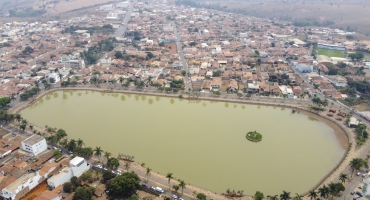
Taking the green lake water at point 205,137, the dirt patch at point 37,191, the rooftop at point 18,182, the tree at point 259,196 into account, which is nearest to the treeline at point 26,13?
the green lake water at point 205,137

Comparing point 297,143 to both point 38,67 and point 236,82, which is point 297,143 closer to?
point 236,82

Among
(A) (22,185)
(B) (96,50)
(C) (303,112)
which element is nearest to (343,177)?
(C) (303,112)

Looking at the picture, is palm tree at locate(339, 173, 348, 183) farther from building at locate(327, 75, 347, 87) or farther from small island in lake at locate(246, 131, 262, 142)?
building at locate(327, 75, 347, 87)

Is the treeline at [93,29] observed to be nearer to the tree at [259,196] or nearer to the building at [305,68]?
the building at [305,68]

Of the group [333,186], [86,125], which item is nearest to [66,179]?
[86,125]

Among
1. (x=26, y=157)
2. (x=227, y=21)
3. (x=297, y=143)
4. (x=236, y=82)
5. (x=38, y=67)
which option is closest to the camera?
(x=26, y=157)

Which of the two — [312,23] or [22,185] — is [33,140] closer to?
[22,185]
